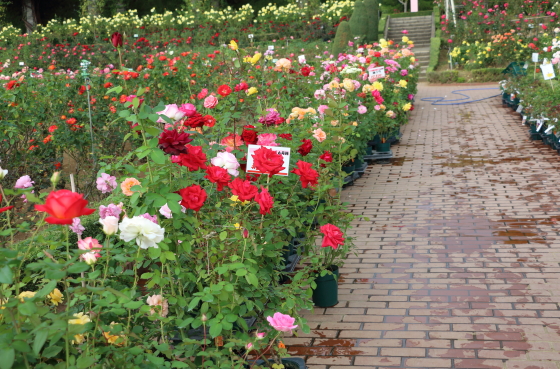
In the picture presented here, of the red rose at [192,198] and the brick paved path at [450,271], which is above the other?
the red rose at [192,198]

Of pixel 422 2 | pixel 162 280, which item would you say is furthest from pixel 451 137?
pixel 422 2

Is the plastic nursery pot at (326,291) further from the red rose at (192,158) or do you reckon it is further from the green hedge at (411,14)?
the green hedge at (411,14)

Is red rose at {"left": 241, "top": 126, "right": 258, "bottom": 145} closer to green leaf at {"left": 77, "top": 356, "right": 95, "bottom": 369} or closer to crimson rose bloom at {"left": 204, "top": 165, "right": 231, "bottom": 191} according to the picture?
crimson rose bloom at {"left": 204, "top": 165, "right": 231, "bottom": 191}

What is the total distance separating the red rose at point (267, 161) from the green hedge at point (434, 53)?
48.9 feet

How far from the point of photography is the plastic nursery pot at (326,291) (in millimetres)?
3525

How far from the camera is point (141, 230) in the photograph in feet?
5.71

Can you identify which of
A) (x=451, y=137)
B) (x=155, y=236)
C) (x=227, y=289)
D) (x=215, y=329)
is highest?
(x=155, y=236)

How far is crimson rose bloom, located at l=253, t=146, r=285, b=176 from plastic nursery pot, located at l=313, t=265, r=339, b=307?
1.30m

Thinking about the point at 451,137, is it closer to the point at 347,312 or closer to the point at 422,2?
the point at 347,312

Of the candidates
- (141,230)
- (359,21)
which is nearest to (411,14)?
(359,21)

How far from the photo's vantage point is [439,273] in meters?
3.98

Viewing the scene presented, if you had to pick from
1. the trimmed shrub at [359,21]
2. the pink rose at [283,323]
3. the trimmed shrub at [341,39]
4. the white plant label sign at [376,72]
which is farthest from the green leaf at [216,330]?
the trimmed shrub at [359,21]

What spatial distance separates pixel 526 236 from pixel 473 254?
61 cm

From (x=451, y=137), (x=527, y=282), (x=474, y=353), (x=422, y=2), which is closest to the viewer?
(x=474, y=353)
